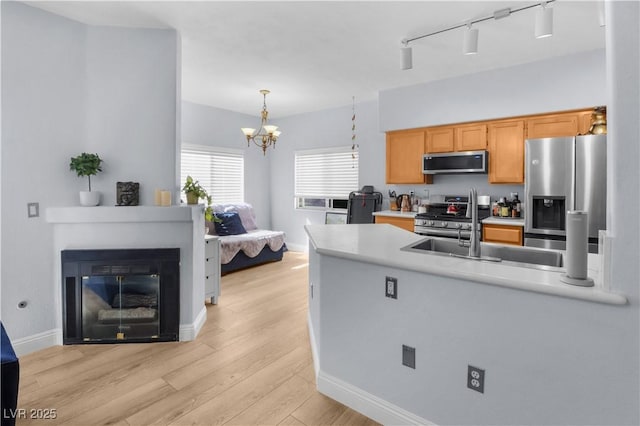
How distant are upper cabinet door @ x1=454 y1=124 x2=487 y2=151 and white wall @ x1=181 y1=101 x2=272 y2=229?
10.5 ft

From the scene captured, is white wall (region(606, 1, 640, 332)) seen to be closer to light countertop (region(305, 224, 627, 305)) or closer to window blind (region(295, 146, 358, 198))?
light countertop (region(305, 224, 627, 305))

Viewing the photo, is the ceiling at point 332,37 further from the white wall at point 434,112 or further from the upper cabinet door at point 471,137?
the upper cabinet door at point 471,137

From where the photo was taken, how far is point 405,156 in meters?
5.03

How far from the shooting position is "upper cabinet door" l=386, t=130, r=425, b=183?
4891mm

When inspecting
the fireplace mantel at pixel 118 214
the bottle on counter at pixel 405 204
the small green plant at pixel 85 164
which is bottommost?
the fireplace mantel at pixel 118 214

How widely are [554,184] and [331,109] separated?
12.3 ft

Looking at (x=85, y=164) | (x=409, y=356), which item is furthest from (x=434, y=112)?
(x=85, y=164)

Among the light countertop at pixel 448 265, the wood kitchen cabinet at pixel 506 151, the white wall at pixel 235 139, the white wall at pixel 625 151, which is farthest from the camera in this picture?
the white wall at pixel 235 139

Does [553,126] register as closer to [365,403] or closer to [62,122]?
[365,403]

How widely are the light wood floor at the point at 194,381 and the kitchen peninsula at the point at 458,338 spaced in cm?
29

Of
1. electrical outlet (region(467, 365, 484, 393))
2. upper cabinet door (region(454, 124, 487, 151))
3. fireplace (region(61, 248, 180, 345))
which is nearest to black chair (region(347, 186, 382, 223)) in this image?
upper cabinet door (region(454, 124, 487, 151))

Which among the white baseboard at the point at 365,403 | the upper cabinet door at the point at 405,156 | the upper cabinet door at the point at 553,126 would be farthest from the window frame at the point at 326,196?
the white baseboard at the point at 365,403

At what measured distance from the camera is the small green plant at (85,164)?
9.10 ft

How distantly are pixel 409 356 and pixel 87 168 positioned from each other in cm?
277
